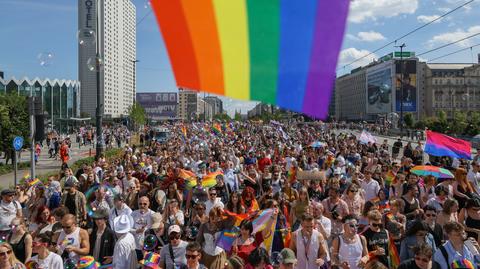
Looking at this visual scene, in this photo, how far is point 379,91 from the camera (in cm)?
10619

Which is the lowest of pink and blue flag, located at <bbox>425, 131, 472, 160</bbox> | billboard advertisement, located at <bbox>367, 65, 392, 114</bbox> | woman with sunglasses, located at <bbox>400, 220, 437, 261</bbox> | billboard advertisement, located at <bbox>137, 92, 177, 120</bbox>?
woman with sunglasses, located at <bbox>400, 220, 437, 261</bbox>

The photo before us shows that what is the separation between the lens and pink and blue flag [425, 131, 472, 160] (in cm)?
1090

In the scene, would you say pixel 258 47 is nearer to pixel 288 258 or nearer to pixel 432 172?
pixel 288 258

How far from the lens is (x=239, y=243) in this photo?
5363 mm

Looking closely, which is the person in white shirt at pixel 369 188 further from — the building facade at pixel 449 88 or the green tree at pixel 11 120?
the building facade at pixel 449 88

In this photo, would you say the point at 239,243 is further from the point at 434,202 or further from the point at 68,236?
the point at 434,202

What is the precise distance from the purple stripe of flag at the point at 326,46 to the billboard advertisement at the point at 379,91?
104436mm

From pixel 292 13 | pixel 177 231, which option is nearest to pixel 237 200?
pixel 177 231

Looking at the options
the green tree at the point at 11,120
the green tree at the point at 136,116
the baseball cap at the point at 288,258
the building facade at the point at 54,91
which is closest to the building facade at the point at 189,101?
the baseball cap at the point at 288,258

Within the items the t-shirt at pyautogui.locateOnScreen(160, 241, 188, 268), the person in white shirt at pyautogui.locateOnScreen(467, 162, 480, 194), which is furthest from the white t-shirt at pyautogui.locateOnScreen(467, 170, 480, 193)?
the t-shirt at pyautogui.locateOnScreen(160, 241, 188, 268)

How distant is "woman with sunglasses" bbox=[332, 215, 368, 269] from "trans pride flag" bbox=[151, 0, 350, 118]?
3.56m

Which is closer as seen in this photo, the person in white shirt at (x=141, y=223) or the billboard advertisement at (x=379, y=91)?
the person in white shirt at (x=141, y=223)

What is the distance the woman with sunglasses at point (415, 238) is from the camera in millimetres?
4871

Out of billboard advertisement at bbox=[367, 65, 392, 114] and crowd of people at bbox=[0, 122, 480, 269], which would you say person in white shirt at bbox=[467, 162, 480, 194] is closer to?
crowd of people at bbox=[0, 122, 480, 269]
